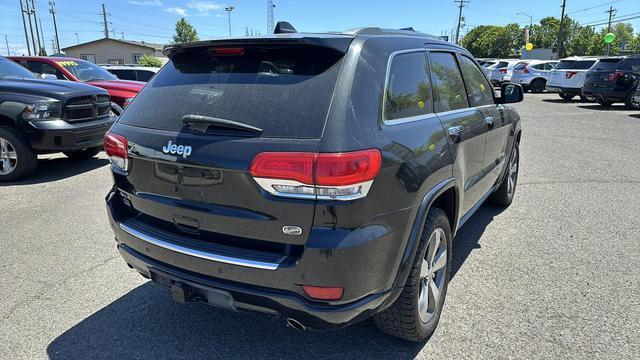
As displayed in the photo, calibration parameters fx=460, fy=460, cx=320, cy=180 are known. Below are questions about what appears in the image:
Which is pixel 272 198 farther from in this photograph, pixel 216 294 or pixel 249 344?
pixel 249 344

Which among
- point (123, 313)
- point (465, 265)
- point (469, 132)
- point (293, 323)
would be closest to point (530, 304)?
point (465, 265)

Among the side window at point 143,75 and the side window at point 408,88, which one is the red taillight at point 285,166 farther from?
the side window at point 143,75

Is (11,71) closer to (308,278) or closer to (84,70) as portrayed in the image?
(84,70)

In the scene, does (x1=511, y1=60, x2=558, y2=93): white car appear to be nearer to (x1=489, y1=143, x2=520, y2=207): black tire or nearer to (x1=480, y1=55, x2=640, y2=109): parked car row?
(x1=480, y1=55, x2=640, y2=109): parked car row

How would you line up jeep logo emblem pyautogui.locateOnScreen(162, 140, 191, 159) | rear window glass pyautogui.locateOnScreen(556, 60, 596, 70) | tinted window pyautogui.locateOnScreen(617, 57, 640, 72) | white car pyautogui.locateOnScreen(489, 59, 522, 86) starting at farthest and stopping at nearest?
white car pyautogui.locateOnScreen(489, 59, 522, 86)
rear window glass pyautogui.locateOnScreen(556, 60, 596, 70)
tinted window pyautogui.locateOnScreen(617, 57, 640, 72)
jeep logo emblem pyautogui.locateOnScreen(162, 140, 191, 159)

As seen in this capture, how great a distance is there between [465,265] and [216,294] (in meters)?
2.32

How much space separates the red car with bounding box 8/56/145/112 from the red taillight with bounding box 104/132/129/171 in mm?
7783

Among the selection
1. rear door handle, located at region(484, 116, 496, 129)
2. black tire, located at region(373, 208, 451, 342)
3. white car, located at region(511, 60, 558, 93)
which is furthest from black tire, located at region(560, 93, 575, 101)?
black tire, located at region(373, 208, 451, 342)

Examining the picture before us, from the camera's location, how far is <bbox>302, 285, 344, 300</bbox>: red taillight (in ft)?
6.86

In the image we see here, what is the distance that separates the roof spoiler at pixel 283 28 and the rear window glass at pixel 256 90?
63 centimetres

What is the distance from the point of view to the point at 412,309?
8.32ft

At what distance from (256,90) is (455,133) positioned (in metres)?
1.42

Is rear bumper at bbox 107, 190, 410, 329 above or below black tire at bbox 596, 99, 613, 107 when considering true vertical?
above

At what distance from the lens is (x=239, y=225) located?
7.27 feet
